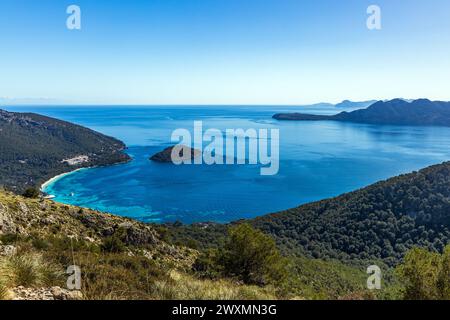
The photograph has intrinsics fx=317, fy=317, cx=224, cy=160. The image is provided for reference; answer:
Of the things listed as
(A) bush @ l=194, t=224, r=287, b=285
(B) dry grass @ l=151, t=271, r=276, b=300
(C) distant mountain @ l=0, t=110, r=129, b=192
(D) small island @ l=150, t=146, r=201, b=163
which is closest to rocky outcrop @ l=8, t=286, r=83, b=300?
(B) dry grass @ l=151, t=271, r=276, b=300

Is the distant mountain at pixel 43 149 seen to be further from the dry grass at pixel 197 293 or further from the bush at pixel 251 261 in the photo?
the dry grass at pixel 197 293

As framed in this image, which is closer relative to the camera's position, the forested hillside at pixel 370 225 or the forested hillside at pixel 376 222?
the forested hillside at pixel 370 225

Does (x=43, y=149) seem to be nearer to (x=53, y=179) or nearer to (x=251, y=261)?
(x=53, y=179)

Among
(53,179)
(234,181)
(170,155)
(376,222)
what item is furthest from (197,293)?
(170,155)

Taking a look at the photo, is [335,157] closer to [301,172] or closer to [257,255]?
[301,172]

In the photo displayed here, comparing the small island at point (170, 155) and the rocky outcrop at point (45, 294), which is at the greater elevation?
the rocky outcrop at point (45, 294)

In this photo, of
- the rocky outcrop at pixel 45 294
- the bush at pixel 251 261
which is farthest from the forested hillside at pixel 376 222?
the rocky outcrop at pixel 45 294

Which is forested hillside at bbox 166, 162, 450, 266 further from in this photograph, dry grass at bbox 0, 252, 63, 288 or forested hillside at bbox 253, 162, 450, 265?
dry grass at bbox 0, 252, 63, 288

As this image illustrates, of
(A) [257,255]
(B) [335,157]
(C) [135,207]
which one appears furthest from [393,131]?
(A) [257,255]
